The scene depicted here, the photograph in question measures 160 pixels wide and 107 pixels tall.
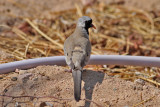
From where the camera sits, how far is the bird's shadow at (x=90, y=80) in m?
2.34


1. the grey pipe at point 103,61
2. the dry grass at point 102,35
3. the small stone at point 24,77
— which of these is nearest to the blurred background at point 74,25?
the dry grass at point 102,35

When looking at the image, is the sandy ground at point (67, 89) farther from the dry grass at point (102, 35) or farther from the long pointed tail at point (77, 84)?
the dry grass at point (102, 35)

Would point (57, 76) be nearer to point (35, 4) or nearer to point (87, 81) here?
point (87, 81)

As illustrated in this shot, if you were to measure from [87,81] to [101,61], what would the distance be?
0.42m

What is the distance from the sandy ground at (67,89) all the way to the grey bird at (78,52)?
0.16 metres

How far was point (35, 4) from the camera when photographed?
223 inches

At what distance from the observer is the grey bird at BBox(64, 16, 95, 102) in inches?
87.9

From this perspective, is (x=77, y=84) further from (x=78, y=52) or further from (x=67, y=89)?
(x=78, y=52)

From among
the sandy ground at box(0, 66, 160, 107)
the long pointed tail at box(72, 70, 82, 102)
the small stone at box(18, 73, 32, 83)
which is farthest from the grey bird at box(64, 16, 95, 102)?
the small stone at box(18, 73, 32, 83)

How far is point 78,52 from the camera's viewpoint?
2432 millimetres

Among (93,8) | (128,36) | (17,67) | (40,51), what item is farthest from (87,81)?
(93,8)

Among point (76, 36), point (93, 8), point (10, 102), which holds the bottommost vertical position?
point (10, 102)

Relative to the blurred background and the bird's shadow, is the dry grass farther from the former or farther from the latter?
the bird's shadow

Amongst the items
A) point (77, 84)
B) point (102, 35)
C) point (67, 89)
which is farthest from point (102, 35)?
point (77, 84)
